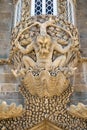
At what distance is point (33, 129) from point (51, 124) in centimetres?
39

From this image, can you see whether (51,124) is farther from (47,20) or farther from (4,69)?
(47,20)

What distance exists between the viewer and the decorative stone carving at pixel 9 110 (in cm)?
785

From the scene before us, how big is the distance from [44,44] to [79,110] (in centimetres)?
163

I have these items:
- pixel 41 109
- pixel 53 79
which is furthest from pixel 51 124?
pixel 53 79

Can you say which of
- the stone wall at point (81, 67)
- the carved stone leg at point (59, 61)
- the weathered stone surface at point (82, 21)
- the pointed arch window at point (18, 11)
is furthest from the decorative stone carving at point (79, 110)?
the pointed arch window at point (18, 11)

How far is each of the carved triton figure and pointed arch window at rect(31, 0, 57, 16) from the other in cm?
107

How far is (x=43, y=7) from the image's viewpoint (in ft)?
30.8

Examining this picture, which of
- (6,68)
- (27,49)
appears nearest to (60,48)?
(27,49)

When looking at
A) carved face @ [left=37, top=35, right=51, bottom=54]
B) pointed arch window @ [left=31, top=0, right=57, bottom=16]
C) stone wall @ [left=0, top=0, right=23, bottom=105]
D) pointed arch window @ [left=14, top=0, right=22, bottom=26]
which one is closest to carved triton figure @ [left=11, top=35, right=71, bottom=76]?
carved face @ [left=37, top=35, right=51, bottom=54]

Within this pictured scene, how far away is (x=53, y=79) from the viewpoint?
8031mm

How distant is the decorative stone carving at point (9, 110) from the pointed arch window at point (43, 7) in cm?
255

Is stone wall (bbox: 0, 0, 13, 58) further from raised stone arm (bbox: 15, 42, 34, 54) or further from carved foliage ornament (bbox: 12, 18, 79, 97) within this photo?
raised stone arm (bbox: 15, 42, 34, 54)

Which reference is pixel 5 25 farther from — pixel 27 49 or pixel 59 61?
pixel 59 61

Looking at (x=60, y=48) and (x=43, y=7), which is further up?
(x=43, y=7)
